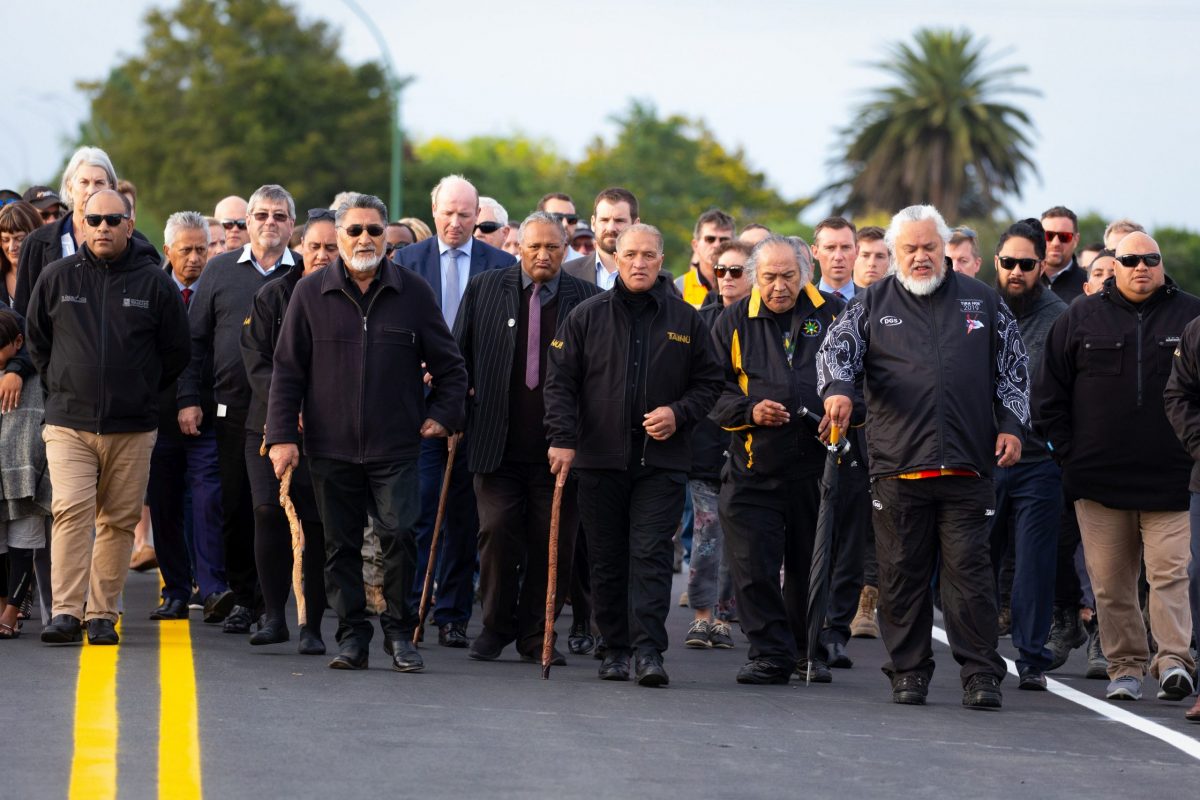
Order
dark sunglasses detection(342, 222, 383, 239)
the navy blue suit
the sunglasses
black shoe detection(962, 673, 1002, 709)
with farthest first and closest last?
the sunglasses < the navy blue suit < dark sunglasses detection(342, 222, 383, 239) < black shoe detection(962, 673, 1002, 709)

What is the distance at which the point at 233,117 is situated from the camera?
73.6 meters

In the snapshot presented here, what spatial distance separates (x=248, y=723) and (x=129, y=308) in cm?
336

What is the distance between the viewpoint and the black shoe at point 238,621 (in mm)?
11766

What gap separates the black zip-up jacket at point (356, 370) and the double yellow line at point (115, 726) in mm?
1336

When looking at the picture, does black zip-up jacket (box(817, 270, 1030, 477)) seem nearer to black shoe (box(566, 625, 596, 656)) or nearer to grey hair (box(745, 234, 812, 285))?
grey hair (box(745, 234, 812, 285))

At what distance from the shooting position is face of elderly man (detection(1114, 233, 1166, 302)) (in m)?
10.7

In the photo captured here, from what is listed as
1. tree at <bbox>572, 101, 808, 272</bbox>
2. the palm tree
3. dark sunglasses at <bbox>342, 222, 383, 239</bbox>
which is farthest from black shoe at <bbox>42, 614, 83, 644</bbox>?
tree at <bbox>572, 101, 808, 272</bbox>

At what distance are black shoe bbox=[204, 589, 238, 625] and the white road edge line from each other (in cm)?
448

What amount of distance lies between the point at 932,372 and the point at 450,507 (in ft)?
11.3

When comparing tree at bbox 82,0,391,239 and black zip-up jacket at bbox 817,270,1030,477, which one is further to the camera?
tree at bbox 82,0,391,239


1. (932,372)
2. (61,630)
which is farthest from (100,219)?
(932,372)

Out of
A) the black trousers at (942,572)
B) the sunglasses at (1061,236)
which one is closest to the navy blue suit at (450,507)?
the black trousers at (942,572)

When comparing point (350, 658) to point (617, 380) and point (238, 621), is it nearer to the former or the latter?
point (238, 621)

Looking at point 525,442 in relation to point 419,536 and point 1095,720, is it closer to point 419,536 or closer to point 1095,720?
point 419,536
